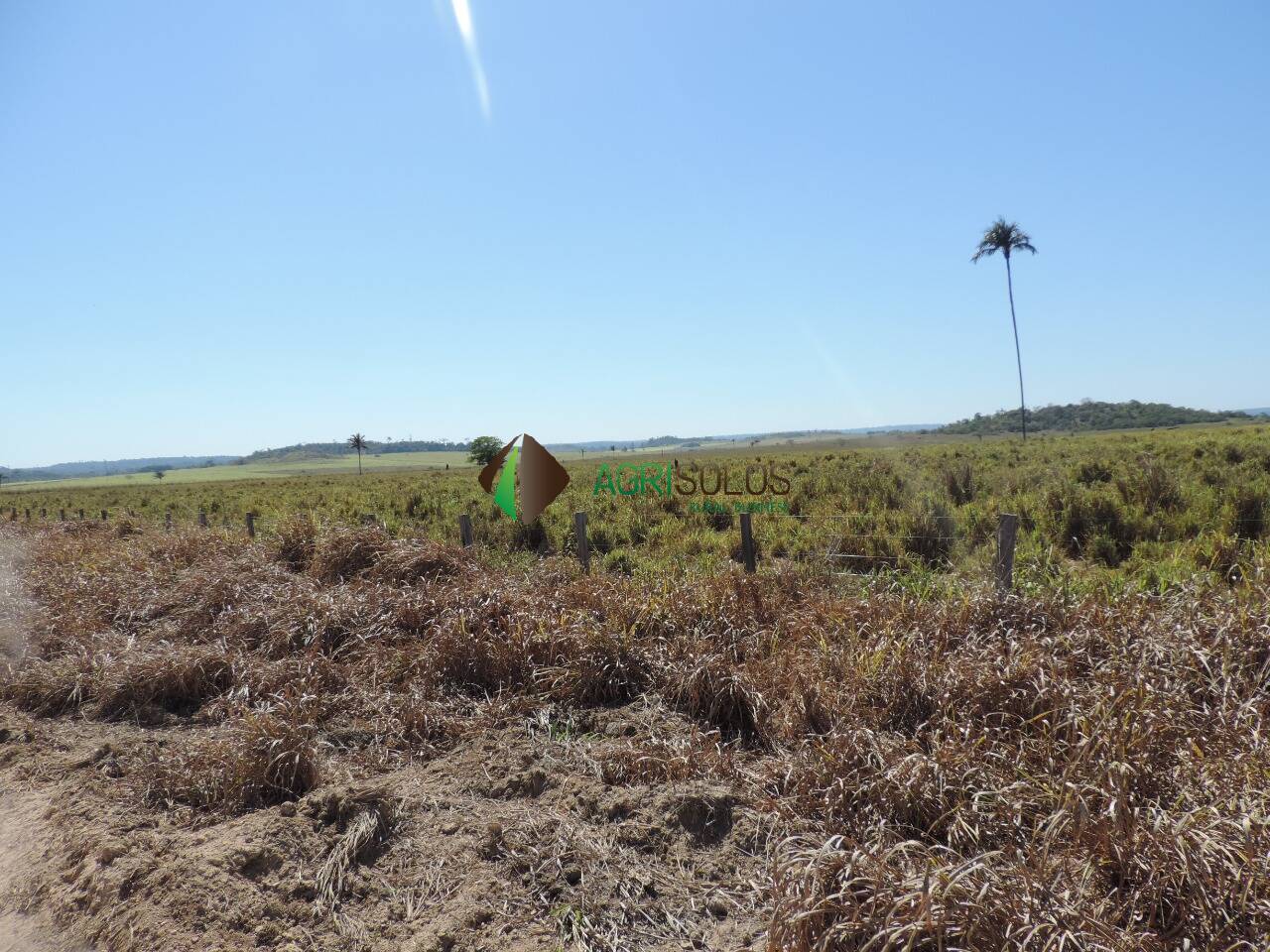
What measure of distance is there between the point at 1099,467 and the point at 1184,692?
591 inches

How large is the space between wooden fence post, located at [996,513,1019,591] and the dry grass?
0.48m

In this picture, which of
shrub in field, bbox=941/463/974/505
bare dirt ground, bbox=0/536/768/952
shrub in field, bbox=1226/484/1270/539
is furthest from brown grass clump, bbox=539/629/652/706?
shrub in field, bbox=941/463/974/505

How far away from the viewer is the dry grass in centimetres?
→ 272

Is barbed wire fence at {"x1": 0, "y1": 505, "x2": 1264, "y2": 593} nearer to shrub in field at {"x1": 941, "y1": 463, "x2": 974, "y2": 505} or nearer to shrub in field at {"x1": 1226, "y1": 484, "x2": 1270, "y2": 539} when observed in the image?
shrub in field at {"x1": 1226, "y1": 484, "x2": 1270, "y2": 539}

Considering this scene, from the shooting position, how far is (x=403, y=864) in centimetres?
356

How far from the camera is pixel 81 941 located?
125 inches

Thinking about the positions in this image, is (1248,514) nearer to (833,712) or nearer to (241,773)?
(833,712)

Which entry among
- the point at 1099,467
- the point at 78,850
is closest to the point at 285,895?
the point at 78,850

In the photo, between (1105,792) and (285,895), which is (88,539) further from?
(1105,792)

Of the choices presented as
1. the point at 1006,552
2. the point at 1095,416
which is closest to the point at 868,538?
the point at 1006,552

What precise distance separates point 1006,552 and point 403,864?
571 cm

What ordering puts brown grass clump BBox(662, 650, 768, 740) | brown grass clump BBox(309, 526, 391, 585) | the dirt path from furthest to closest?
brown grass clump BBox(309, 526, 391, 585)
brown grass clump BBox(662, 650, 768, 740)
the dirt path

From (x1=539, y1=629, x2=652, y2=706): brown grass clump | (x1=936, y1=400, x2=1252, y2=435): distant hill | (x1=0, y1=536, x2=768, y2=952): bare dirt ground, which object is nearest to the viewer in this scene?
(x1=0, y1=536, x2=768, y2=952): bare dirt ground

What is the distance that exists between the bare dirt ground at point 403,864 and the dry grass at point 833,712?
74 millimetres
